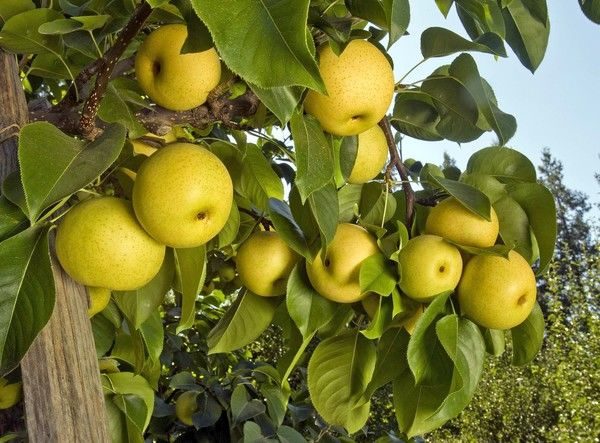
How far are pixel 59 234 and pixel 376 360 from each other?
1.25 ft

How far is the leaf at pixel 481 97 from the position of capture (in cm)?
88

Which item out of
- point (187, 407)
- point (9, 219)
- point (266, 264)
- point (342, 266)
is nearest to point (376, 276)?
point (342, 266)

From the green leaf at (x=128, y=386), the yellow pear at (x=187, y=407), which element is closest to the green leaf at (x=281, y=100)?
the green leaf at (x=128, y=386)

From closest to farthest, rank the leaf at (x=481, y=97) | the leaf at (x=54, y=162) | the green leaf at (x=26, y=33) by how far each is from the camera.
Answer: the leaf at (x=54, y=162)
the green leaf at (x=26, y=33)
the leaf at (x=481, y=97)

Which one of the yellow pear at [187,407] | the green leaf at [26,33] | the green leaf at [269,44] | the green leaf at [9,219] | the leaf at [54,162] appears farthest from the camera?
the yellow pear at [187,407]

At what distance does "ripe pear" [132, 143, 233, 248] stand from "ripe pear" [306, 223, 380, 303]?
0.15 m

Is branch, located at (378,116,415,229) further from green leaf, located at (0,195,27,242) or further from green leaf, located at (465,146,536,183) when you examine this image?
green leaf, located at (0,195,27,242)

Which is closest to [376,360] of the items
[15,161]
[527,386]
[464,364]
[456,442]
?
[464,364]

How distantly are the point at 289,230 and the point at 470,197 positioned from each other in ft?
0.66

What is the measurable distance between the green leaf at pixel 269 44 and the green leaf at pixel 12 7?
474mm

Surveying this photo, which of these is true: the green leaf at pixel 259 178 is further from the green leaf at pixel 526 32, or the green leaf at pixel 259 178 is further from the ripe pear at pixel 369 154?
the green leaf at pixel 526 32

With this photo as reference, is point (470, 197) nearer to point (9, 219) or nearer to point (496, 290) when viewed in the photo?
point (496, 290)

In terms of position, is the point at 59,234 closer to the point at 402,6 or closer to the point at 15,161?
the point at 15,161

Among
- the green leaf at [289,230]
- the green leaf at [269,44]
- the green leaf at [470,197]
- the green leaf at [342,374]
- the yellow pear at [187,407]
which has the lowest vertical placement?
the yellow pear at [187,407]
